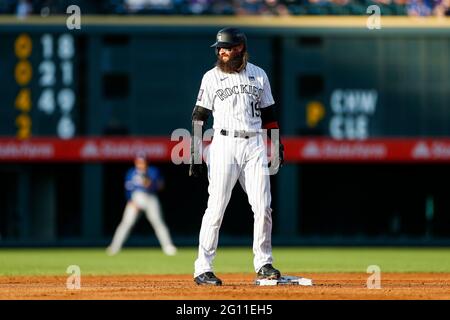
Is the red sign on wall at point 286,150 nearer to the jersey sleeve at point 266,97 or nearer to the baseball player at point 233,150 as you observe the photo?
the jersey sleeve at point 266,97

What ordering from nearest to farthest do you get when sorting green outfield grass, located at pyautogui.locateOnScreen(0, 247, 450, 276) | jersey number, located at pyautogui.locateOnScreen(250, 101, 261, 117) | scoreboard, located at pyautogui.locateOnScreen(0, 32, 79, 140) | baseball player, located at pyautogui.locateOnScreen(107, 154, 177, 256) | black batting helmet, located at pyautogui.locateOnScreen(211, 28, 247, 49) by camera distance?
black batting helmet, located at pyautogui.locateOnScreen(211, 28, 247, 49) → jersey number, located at pyautogui.locateOnScreen(250, 101, 261, 117) → green outfield grass, located at pyautogui.locateOnScreen(0, 247, 450, 276) → baseball player, located at pyautogui.locateOnScreen(107, 154, 177, 256) → scoreboard, located at pyautogui.locateOnScreen(0, 32, 79, 140)

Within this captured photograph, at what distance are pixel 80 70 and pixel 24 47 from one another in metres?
1.44

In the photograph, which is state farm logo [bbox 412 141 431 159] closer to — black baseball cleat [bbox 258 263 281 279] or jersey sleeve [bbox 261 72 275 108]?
jersey sleeve [bbox 261 72 275 108]

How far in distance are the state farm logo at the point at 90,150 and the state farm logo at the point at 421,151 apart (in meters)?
7.64

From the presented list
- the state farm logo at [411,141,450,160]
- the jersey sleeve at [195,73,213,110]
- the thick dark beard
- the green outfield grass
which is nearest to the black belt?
the jersey sleeve at [195,73,213,110]

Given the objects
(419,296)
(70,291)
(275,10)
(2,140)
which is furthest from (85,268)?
→ (275,10)

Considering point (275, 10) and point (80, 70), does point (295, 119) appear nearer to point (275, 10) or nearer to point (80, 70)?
point (275, 10)

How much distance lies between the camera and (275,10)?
29.0 m

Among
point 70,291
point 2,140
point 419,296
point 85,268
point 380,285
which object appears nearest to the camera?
point 419,296

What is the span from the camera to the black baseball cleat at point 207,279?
33.0 feet

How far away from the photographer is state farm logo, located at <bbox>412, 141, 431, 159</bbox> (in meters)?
28.4

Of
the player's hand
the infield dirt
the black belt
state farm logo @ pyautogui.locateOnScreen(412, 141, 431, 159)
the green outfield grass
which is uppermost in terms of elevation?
the black belt

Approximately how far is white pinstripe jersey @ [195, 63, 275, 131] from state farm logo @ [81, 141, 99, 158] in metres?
18.4

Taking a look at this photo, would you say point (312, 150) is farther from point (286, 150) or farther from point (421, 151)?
point (421, 151)
